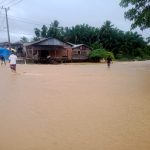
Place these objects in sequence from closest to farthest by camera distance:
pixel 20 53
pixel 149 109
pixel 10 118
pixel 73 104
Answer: pixel 10 118 < pixel 149 109 < pixel 73 104 < pixel 20 53

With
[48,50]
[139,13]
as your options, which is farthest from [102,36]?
[139,13]

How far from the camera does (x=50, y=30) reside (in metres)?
59.2

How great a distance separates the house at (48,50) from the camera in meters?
43.0

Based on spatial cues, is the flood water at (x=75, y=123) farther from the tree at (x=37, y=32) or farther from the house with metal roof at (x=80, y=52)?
the tree at (x=37, y=32)

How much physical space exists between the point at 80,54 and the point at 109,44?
11.5 m

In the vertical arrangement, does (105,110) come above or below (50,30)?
below

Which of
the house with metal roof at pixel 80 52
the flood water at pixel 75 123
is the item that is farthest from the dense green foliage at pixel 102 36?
the flood water at pixel 75 123

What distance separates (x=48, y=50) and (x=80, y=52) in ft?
20.0

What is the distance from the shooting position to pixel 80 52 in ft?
164

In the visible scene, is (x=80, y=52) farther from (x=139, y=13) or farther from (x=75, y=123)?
(x=75, y=123)

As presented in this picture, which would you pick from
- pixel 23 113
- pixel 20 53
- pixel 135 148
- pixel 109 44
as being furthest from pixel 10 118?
pixel 109 44

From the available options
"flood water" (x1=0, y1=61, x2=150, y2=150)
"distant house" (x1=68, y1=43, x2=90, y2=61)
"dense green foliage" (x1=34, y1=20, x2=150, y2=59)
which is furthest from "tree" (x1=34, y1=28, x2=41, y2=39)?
"flood water" (x1=0, y1=61, x2=150, y2=150)

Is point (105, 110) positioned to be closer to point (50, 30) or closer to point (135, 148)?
point (135, 148)

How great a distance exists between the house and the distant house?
2.72 ft
